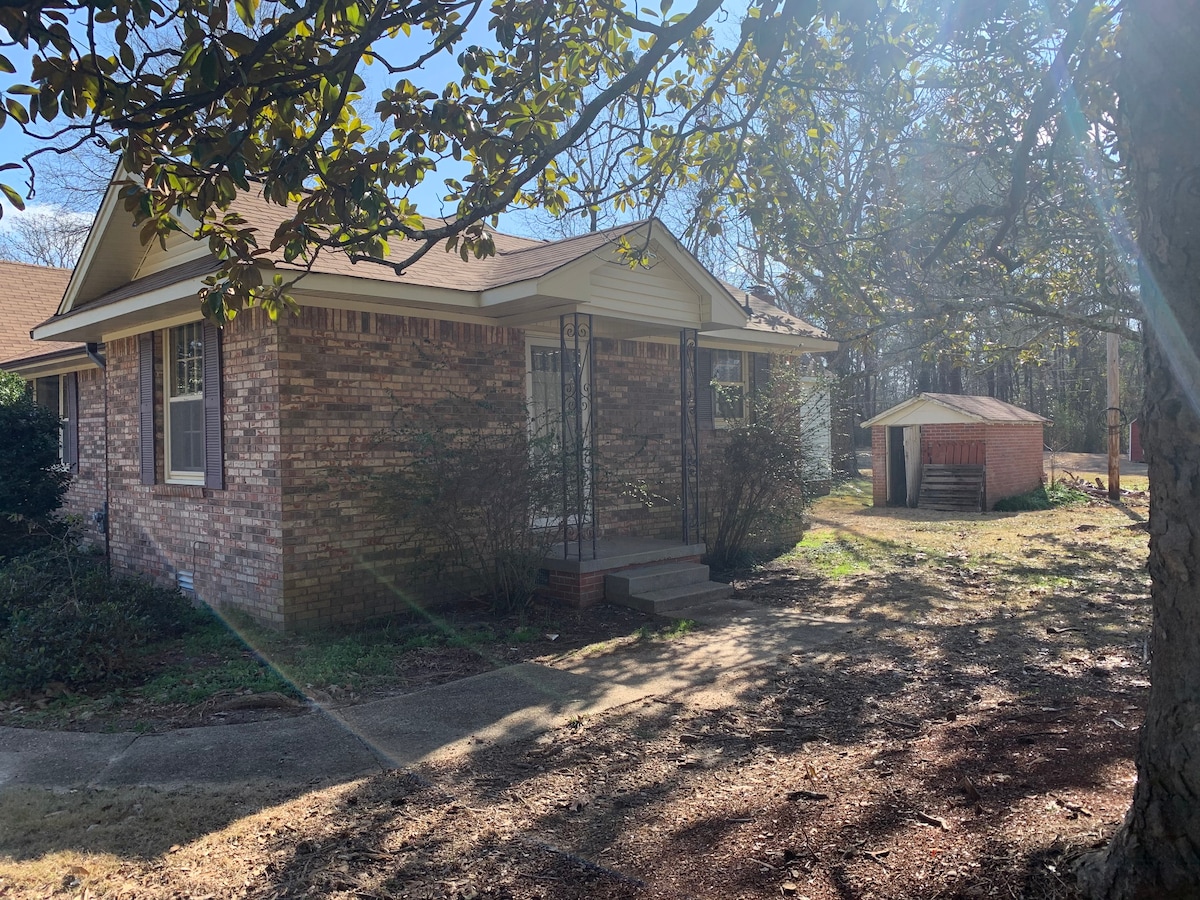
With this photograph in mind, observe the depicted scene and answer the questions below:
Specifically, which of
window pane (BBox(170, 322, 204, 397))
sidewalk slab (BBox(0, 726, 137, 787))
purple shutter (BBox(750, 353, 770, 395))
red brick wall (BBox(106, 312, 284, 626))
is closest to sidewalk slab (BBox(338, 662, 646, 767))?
sidewalk slab (BBox(0, 726, 137, 787))

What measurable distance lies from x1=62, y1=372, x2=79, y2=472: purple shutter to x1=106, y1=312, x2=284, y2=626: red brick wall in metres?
3.18

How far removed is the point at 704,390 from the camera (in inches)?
492

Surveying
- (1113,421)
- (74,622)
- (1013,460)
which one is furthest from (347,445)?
(1113,421)

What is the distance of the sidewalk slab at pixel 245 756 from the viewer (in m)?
4.67

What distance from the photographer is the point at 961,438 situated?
63.4ft

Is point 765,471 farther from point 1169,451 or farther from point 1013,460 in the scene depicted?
point 1013,460

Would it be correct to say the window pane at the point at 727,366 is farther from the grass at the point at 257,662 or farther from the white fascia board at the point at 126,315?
the white fascia board at the point at 126,315

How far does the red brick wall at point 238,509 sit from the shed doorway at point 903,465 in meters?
15.7

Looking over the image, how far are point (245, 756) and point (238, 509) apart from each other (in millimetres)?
4071

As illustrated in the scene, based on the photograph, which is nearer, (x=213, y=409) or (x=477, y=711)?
(x=477, y=711)

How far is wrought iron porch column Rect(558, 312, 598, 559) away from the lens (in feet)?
28.3

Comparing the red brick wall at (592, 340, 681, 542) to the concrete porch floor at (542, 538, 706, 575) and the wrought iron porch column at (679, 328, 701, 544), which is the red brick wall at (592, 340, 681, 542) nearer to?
the wrought iron porch column at (679, 328, 701, 544)

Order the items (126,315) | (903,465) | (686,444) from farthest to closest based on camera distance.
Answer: (903,465) < (686,444) < (126,315)

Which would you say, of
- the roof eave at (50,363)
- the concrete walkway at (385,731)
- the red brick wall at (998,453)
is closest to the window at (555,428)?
the concrete walkway at (385,731)
